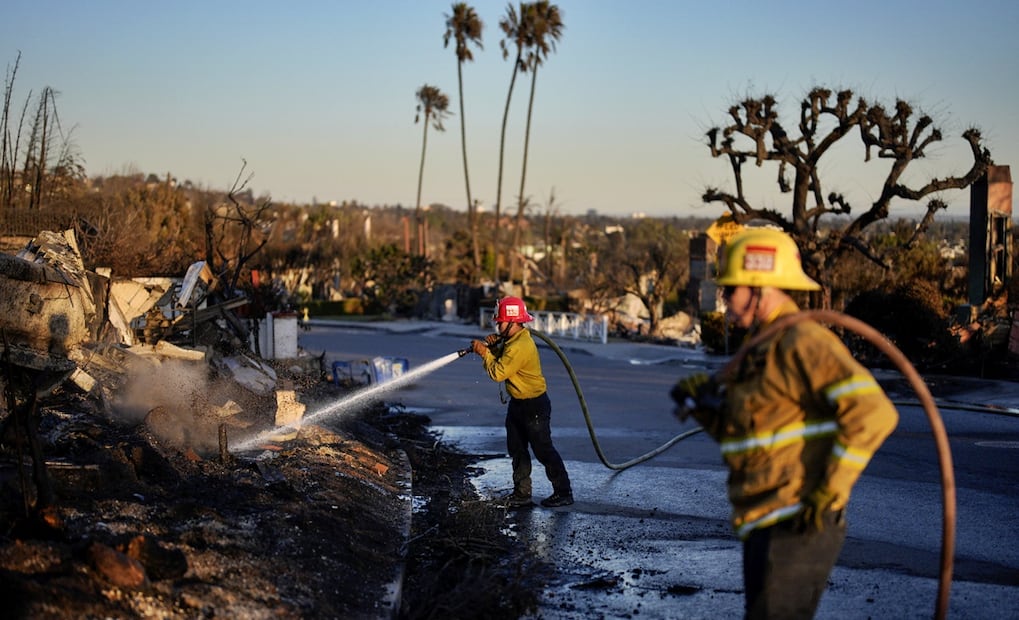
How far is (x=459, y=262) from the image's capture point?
52.7 metres

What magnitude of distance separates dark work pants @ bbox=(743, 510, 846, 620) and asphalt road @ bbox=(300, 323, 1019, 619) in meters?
2.18

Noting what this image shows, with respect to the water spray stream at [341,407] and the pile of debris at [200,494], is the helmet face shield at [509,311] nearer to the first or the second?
the water spray stream at [341,407]

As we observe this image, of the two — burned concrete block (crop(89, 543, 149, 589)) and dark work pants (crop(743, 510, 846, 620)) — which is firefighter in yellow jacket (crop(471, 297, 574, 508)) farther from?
dark work pants (crop(743, 510, 846, 620))

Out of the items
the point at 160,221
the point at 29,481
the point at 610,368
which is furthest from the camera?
the point at 160,221

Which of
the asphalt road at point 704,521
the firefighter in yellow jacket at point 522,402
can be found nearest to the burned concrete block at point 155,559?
the asphalt road at point 704,521

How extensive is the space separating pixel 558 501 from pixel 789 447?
538cm

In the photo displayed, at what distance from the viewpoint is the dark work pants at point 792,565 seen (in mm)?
4055

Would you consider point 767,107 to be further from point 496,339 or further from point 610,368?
point 496,339

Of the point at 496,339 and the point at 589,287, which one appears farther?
the point at 589,287

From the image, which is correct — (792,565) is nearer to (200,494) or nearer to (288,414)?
(200,494)

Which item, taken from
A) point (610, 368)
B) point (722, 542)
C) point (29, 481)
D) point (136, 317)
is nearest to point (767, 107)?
point (610, 368)

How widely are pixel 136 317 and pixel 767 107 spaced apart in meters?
14.3

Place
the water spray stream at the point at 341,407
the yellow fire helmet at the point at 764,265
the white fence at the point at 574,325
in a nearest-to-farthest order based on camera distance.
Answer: the yellow fire helmet at the point at 764,265 → the water spray stream at the point at 341,407 → the white fence at the point at 574,325

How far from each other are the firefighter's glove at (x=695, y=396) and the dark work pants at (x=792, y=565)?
51 centimetres
